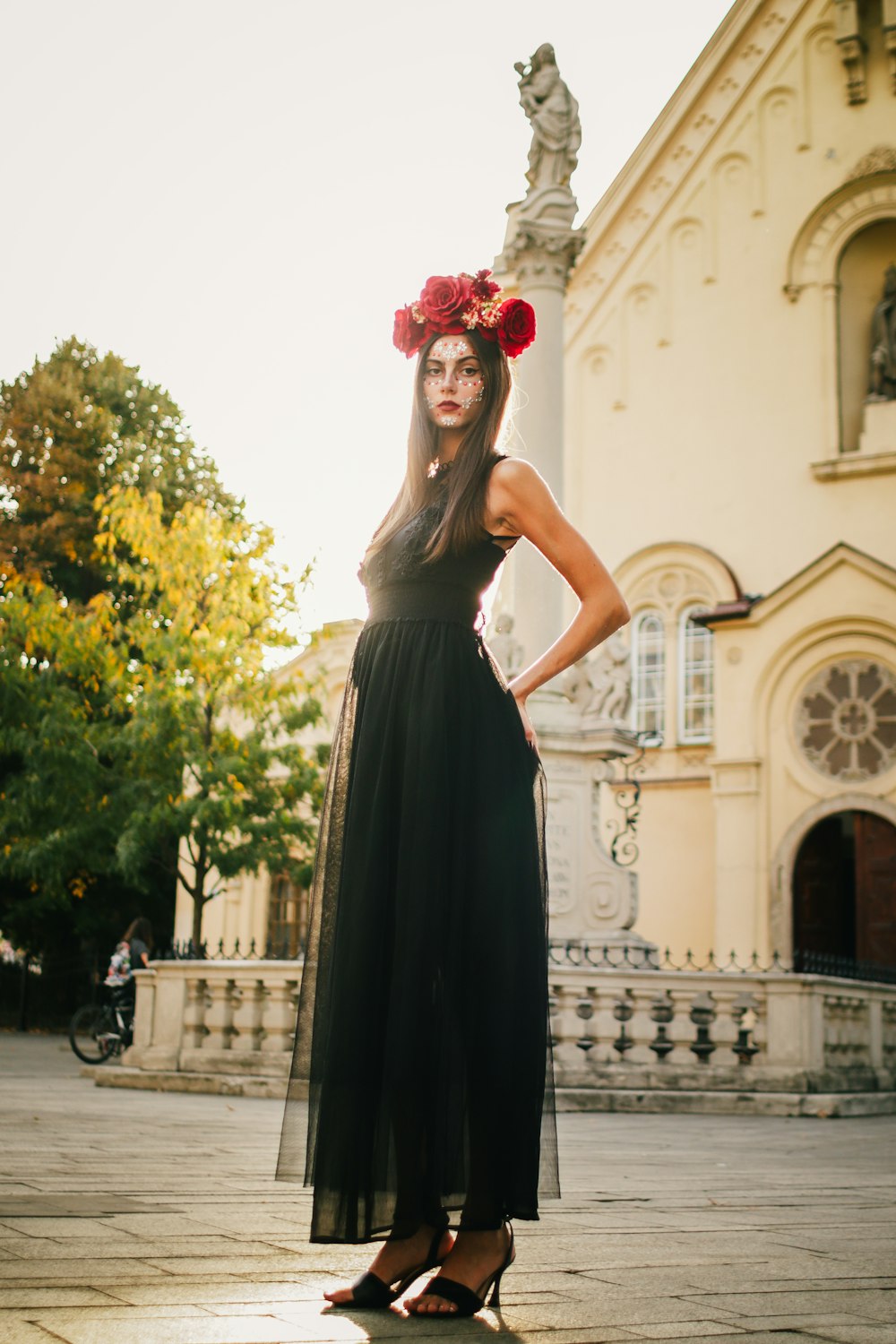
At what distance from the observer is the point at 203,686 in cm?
2219

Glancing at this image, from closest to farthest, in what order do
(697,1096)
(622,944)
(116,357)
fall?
(697,1096), (622,944), (116,357)

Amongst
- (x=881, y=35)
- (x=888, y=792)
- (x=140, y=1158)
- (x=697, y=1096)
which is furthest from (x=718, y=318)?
(x=140, y=1158)

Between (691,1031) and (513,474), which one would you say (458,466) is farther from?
(691,1031)

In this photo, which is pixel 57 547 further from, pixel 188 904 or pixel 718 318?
pixel 718 318

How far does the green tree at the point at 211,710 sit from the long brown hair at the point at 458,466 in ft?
54.6

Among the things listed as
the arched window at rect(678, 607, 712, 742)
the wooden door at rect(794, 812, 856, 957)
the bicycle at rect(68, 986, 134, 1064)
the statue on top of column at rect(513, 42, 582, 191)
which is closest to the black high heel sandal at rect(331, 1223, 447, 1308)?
the bicycle at rect(68, 986, 134, 1064)

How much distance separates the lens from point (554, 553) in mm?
3971

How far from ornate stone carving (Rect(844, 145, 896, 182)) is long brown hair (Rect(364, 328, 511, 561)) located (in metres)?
25.3

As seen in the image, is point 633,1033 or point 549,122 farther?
point 549,122

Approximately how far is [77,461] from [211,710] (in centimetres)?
1483

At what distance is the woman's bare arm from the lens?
393cm

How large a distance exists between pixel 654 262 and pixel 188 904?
15461 millimetres

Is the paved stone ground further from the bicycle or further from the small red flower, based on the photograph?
the bicycle

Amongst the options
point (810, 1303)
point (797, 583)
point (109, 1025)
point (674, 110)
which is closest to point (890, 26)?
point (674, 110)
